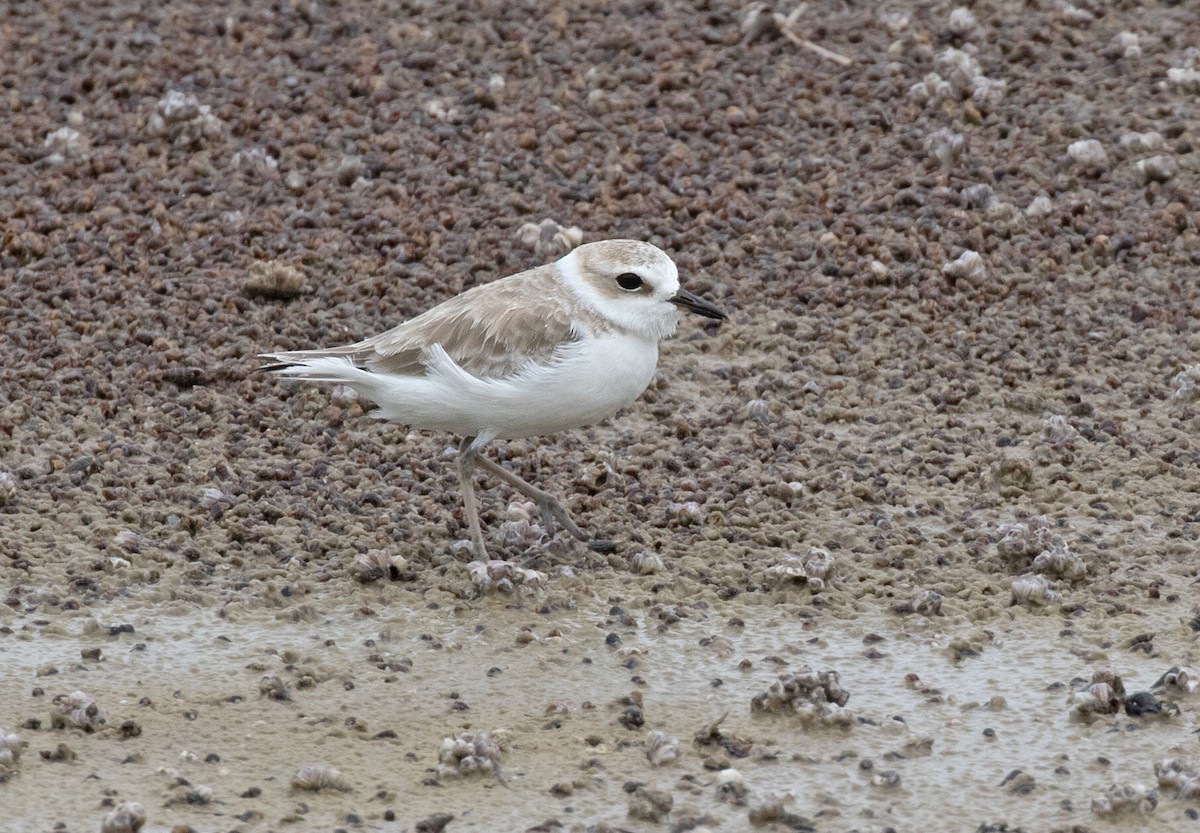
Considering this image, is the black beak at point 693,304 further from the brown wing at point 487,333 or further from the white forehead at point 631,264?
the brown wing at point 487,333

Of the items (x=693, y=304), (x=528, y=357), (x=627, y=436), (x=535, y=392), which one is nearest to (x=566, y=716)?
(x=535, y=392)

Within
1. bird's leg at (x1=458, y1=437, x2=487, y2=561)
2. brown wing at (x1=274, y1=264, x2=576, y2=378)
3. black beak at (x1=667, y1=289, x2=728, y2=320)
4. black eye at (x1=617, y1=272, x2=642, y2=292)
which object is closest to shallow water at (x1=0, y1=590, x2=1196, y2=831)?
bird's leg at (x1=458, y1=437, x2=487, y2=561)

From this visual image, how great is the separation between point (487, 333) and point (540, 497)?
75 cm

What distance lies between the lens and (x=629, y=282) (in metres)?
7.05

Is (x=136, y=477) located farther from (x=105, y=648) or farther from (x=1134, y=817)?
(x=1134, y=817)

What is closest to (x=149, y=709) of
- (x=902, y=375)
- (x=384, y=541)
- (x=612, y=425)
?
(x=384, y=541)

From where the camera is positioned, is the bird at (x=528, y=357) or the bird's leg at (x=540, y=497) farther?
the bird's leg at (x=540, y=497)

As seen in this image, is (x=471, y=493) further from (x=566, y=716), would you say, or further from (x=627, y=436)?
(x=566, y=716)

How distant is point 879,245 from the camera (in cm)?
921

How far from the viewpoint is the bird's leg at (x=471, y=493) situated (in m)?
7.02

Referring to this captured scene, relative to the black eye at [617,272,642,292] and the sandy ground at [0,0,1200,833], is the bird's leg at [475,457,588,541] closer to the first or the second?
→ the sandy ground at [0,0,1200,833]

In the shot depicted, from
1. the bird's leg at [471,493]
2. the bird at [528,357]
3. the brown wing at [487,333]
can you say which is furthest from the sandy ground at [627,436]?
the brown wing at [487,333]

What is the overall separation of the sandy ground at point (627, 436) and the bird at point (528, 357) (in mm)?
543

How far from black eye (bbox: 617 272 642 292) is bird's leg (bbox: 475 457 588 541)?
0.93m
